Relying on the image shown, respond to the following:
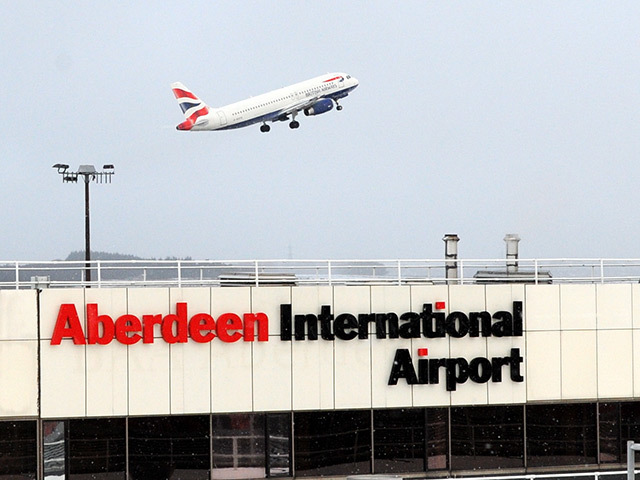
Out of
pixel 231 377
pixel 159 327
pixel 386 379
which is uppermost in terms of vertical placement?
pixel 159 327

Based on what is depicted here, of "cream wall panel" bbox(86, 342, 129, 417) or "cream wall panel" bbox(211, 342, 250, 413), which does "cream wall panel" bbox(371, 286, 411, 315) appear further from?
"cream wall panel" bbox(86, 342, 129, 417)

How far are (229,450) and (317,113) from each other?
69758 millimetres

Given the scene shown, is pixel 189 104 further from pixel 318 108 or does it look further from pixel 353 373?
pixel 353 373

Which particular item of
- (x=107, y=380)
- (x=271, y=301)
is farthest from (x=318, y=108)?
(x=107, y=380)

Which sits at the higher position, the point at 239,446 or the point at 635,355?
the point at 635,355

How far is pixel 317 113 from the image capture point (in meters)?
92.3

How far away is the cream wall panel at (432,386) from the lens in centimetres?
2542

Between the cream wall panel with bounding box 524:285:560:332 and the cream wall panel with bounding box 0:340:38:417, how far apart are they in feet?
41.4

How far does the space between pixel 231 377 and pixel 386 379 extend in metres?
3.99

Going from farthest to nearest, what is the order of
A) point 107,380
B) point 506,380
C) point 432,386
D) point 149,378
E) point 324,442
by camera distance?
1. point 506,380
2. point 432,386
3. point 324,442
4. point 149,378
5. point 107,380

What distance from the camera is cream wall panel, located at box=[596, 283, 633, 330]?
26375 mm

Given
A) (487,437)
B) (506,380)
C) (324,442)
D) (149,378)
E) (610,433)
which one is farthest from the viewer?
(610,433)

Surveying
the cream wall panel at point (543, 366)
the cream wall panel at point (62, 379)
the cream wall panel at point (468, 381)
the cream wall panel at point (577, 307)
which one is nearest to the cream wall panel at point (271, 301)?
the cream wall panel at point (62, 379)

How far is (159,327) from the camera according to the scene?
2420 centimetres
